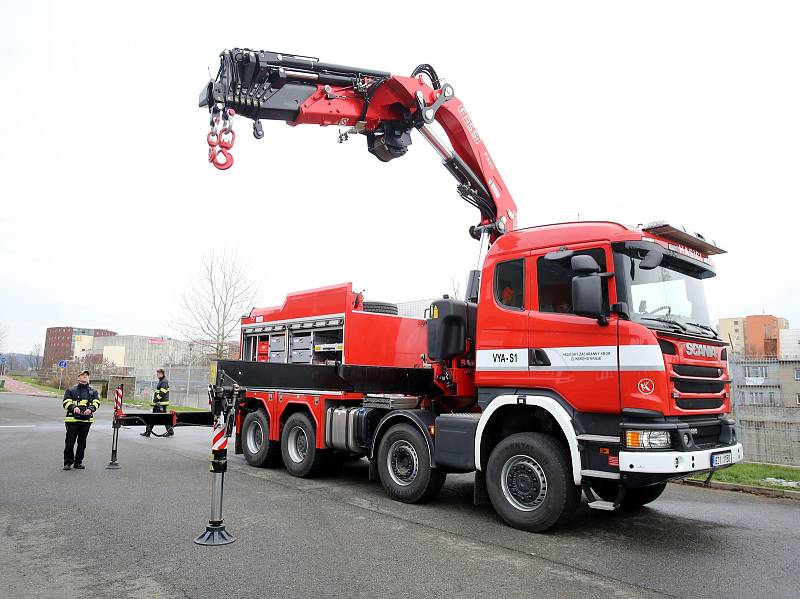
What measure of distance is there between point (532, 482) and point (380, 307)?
14.7ft

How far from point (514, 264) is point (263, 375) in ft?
15.0

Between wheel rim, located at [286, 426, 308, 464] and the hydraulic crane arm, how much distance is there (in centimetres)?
448

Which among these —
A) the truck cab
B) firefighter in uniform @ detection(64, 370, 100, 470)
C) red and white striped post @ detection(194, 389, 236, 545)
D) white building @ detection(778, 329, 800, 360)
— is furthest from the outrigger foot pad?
white building @ detection(778, 329, 800, 360)

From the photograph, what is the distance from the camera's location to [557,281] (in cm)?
673

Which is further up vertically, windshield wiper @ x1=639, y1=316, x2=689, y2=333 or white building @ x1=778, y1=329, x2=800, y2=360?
white building @ x1=778, y1=329, x2=800, y2=360

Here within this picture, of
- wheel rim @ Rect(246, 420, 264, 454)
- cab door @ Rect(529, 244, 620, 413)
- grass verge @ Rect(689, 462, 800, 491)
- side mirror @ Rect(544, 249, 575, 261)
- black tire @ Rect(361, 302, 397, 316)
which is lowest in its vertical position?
grass verge @ Rect(689, 462, 800, 491)

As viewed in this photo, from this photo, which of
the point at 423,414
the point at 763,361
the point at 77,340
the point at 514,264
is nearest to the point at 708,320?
the point at 514,264

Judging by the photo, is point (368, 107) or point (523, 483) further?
point (368, 107)

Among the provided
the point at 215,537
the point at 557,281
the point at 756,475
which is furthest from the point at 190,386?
the point at 557,281

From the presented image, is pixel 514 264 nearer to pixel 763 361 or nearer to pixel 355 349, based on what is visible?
pixel 355 349

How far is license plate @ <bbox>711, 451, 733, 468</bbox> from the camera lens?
613cm

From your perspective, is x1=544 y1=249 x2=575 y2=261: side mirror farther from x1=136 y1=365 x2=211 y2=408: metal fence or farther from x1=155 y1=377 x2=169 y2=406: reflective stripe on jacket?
x1=136 y1=365 x2=211 y2=408: metal fence

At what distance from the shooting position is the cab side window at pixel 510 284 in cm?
711

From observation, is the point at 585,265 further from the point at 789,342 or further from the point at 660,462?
the point at 789,342
